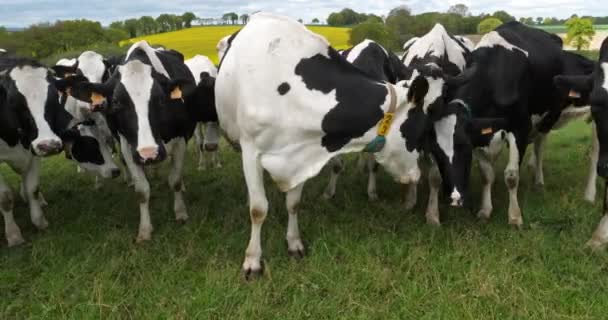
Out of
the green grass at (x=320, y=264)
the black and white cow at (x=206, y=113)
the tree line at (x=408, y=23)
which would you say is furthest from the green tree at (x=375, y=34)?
the green grass at (x=320, y=264)

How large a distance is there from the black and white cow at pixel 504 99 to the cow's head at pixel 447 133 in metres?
0.02

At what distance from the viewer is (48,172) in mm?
9250

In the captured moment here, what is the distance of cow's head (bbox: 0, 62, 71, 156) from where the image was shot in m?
5.25

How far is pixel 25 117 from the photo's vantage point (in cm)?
544

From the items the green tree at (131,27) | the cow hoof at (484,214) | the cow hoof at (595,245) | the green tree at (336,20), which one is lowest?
the green tree at (131,27)

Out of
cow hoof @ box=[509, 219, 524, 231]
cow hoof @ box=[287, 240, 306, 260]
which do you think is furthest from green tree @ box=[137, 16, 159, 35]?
A: cow hoof @ box=[509, 219, 524, 231]

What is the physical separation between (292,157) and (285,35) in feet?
3.75

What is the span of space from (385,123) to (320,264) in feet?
4.85

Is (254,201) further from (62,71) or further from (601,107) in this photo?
(62,71)

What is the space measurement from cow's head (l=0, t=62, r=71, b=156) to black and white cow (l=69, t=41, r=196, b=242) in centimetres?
45

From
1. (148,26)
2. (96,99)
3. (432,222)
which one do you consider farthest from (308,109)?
(148,26)

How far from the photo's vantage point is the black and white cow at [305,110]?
4.61 metres

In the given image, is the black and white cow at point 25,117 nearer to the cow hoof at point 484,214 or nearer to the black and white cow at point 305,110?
the black and white cow at point 305,110

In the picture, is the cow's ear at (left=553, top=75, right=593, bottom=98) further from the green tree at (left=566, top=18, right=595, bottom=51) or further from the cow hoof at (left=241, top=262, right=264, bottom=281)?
the green tree at (left=566, top=18, right=595, bottom=51)
